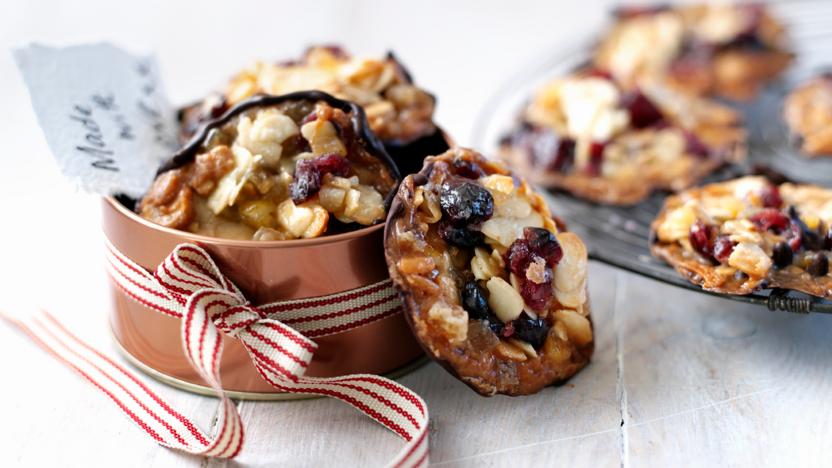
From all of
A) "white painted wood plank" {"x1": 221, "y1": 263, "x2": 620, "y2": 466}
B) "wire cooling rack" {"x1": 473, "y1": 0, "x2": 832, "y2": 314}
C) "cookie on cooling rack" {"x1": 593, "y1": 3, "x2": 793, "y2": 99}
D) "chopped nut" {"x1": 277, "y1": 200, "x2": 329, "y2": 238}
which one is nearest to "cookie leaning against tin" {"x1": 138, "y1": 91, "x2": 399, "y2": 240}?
"chopped nut" {"x1": 277, "y1": 200, "x2": 329, "y2": 238}

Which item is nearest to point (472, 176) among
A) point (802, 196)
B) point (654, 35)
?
point (802, 196)

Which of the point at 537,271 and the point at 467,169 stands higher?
the point at 467,169

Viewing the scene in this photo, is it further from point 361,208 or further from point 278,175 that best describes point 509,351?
point 278,175

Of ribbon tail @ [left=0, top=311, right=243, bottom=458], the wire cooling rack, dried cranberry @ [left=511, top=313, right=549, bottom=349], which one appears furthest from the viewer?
the wire cooling rack

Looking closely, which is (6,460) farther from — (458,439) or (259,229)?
(458,439)

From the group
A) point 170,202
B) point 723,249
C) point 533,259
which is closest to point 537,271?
point 533,259

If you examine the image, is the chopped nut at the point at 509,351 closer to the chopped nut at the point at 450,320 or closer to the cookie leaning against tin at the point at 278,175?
the chopped nut at the point at 450,320

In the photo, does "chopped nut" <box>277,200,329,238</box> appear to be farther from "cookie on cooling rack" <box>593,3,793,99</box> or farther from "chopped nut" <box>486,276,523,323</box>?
"cookie on cooling rack" <box>593,3,793,99</box>
